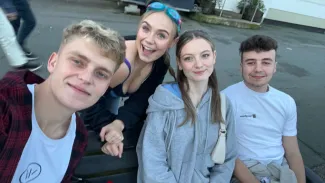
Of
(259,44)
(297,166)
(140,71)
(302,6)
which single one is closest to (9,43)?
(140,71)

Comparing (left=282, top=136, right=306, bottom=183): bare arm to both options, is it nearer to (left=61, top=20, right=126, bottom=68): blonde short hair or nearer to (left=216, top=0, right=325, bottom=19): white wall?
(left=61, top=20, right=126, bottom=68): blonde short hair

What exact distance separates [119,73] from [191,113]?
0.51 metres

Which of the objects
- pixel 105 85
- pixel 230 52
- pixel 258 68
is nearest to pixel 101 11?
pixel 230 52

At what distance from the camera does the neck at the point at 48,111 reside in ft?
4.09

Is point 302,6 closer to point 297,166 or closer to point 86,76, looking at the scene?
point 297,166

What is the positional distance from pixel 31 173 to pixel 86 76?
19.9 inches

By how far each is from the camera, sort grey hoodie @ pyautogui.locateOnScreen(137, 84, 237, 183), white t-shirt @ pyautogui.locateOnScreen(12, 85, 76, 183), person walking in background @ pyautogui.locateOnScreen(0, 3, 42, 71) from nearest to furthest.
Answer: white t-shirt @ pyautogui.locateOnScreen(12, 85, 76, 183), grey hoodie @ pyautogui.locateOnScreen(137, 84, 237, 183), person walking in background @ pyautogui.locateOnScreen(0, 3, 42, 71)

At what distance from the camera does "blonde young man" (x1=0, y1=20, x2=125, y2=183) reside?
1.11 m

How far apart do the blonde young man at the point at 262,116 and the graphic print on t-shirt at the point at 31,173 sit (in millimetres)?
1390

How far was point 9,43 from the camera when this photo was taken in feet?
11.1

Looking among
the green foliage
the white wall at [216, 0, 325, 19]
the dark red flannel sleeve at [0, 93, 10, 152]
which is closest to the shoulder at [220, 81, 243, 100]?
the dark red flannel sleeve at [0, 93, 10, 152]

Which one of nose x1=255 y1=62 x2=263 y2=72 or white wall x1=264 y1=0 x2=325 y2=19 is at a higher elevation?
nose x1=255 y1=62 x2=263 y2=72

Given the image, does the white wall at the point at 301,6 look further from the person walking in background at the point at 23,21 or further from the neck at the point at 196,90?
the neck at the point at 196,90

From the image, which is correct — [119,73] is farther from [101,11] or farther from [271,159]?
[101,11]
